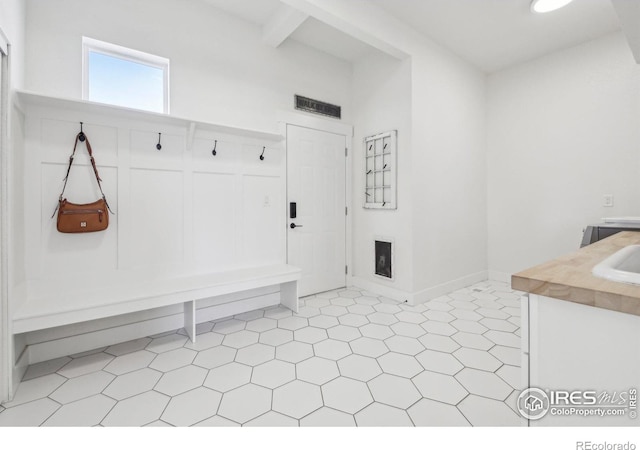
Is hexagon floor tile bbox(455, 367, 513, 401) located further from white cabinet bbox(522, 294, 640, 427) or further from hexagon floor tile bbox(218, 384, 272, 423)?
hexagon floor tile bbox(218, 384, 272, 423)

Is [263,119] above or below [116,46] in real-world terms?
below

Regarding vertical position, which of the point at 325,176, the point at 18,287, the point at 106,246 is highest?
the point at 325,176

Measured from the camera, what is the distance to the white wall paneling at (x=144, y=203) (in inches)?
78.8

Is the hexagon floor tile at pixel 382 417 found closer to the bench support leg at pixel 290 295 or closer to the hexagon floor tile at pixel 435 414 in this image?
the hexagon floor tile at pixel 435 414

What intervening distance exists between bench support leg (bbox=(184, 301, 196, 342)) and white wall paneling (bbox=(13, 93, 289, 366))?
0.50 feet

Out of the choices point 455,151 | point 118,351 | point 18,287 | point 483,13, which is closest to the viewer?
point 18,287

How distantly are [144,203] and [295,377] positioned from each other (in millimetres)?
1815

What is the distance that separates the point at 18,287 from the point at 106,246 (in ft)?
1.74

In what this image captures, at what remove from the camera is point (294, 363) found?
6.43ft

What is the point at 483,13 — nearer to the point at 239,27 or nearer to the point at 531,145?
the point at 531,145

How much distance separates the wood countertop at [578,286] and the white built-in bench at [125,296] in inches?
83.5

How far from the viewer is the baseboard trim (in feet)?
10.4

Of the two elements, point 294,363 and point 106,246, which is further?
point 106,246
